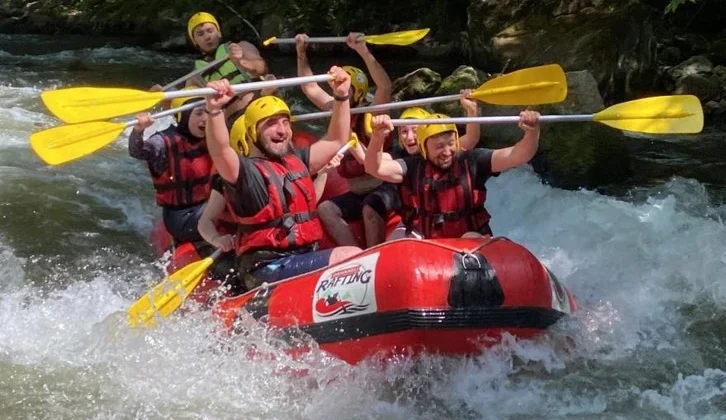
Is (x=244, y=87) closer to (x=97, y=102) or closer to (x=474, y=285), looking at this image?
(x=97, y=102)

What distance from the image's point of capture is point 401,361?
3678 mm

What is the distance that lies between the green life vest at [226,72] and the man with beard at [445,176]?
190 centimetres

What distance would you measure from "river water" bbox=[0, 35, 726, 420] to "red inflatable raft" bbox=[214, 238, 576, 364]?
106 millimetres

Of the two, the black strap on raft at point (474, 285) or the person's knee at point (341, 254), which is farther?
the person's knee at point (341, 254)

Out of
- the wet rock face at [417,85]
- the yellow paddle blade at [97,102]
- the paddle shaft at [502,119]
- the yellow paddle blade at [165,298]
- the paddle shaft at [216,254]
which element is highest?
the yellow paddle blade at [97,102]

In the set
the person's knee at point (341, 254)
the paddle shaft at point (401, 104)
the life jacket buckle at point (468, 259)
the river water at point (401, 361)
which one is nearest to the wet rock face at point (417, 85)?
the river water at point (401, 361)

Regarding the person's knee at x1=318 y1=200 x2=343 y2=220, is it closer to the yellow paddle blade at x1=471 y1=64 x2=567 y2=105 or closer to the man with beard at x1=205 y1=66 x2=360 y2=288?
the man with beard at x1=205 y1=66 x2=360 y2=288

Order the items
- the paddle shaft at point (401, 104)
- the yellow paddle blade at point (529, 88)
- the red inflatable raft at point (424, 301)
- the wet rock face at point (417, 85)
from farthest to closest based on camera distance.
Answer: the wet rock face at point (417, 85) < the paddle shaft at point (401, 104) < the yellow paddle blade at point (529, 88) < the red inflatable raft at point (424, 301)

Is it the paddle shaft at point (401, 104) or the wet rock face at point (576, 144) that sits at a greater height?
the paddle shaft at point (401, 104)

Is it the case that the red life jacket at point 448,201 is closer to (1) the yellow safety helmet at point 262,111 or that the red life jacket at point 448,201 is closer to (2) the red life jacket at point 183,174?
(1) the yellow safety helmet at point 262,111

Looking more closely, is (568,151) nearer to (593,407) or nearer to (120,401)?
(593,407)

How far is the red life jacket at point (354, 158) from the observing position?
5230 millimetres

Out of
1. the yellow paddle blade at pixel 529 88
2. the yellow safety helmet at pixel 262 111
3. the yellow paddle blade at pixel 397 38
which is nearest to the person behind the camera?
the yellow safety helmet at pixel 262 111

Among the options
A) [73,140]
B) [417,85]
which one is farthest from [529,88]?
[417,85]
